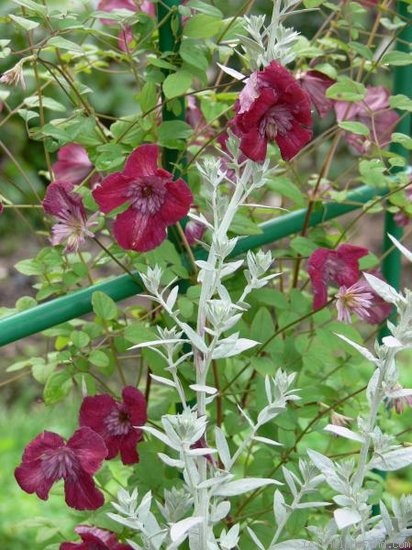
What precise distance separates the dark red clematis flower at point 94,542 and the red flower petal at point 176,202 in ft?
1.13

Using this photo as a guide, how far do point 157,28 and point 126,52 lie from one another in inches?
2.6

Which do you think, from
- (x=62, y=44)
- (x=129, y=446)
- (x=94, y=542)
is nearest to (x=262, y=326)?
(x=129, y=446)

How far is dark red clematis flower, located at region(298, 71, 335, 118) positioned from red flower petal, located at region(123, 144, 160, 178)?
319 mm

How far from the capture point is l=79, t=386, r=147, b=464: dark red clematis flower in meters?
1.16

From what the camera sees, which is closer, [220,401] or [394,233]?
[220,401]

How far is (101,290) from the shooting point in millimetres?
1192

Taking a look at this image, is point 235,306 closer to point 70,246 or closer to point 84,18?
point 70,246

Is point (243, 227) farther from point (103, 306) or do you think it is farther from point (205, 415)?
point (205, 415)

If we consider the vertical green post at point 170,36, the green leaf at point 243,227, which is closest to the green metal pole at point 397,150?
the green leaf at point 243,227

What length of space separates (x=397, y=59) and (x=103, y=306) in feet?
1.44

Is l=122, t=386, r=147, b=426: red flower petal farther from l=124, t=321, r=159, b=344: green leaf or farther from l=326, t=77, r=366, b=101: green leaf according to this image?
l=326, t=77, r=366, b=101: green leaf

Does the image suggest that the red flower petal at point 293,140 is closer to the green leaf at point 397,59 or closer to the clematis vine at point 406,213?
the green leaf at point 397,59

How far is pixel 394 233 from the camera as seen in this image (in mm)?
1584

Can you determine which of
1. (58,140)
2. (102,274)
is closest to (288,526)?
(58,140)
